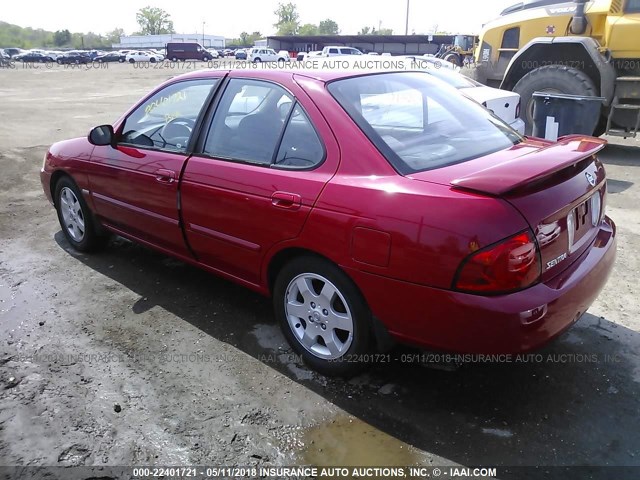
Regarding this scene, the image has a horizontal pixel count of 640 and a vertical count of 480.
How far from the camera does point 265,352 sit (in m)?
3.35

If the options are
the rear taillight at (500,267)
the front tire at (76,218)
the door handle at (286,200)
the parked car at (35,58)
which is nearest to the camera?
the rear taillight at (500,267)

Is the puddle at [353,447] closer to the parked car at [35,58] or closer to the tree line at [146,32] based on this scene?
the parked car at [35,58]

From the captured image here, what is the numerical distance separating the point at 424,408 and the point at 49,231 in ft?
14.7

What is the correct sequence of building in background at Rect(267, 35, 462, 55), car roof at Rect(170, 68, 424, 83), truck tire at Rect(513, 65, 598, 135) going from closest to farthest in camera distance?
car roof at Rect(170, 68, 424, 83), truck tire at Rect(513, 65, 598, 135), building in background at Rect(267, 35, 462, 55)

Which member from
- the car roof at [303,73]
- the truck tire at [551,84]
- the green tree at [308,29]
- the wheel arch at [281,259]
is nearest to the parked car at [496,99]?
the truck tire at [551,84]

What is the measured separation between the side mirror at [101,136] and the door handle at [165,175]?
2.34 ft

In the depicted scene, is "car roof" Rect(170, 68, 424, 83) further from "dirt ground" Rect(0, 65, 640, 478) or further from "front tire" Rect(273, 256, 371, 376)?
"dirt ground" Rect(0, 65, 640, 478)

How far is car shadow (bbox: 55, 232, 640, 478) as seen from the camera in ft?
8.20

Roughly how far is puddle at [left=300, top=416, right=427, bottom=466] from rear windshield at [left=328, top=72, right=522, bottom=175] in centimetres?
131

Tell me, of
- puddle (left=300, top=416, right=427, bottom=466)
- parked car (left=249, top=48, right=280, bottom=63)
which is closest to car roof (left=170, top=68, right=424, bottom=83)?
puddle (left=300, top=416, right=427, bottom=466)

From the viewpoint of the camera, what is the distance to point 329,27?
126m

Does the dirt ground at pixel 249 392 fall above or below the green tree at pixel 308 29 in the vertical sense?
below

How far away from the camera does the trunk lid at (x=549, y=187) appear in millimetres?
2371

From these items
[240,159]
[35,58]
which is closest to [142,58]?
[35,58]
